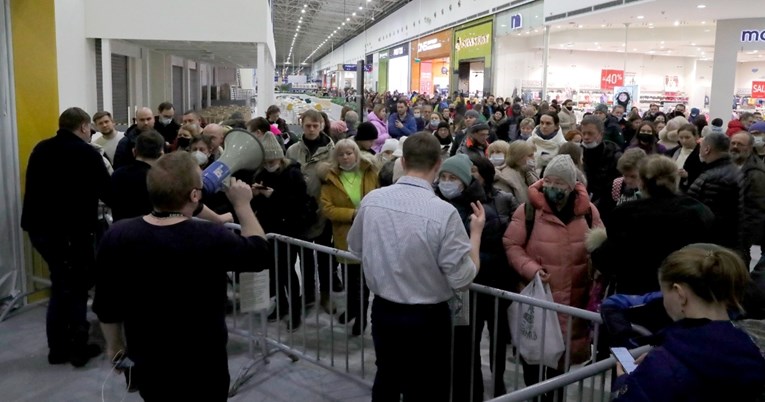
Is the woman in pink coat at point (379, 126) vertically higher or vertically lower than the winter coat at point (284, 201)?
higher

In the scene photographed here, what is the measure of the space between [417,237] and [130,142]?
13.0 ft

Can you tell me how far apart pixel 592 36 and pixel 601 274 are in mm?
19746

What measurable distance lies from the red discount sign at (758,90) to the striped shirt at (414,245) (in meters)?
22.7

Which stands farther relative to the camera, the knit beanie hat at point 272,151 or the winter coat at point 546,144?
the winter coat at point 546,144

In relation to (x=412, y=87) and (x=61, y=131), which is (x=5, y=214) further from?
(x=412, y=87)

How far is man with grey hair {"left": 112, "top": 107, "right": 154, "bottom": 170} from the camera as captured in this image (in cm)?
546

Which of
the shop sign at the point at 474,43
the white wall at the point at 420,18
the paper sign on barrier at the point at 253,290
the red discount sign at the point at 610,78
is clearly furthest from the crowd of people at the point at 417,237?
the red discount sign at the point at 610,78

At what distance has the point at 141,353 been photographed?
7.78 ft

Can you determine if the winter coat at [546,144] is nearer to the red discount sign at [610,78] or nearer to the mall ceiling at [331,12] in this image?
the red discount sign at [610,78]

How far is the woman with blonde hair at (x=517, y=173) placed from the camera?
4125mm

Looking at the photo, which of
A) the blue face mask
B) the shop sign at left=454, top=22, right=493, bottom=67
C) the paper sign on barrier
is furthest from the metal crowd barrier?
the shop sign at left=454, top=22, right=493, bottom=67

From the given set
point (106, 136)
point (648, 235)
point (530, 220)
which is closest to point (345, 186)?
point (530, 220)

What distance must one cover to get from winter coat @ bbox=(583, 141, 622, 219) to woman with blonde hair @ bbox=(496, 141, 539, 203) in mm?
1511

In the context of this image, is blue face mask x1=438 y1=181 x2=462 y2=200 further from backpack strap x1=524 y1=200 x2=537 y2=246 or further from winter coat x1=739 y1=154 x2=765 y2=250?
winter coat x1=739 y1=154 x2=765 y2=250
